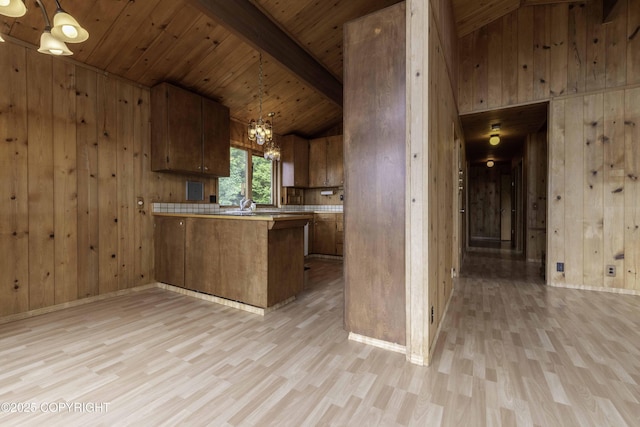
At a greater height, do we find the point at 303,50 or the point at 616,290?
the point at 303,50

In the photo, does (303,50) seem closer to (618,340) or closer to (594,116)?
(594,116)

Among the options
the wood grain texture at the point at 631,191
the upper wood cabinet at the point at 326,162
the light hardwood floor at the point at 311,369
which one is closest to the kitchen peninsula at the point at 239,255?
the light hardwood floor at the point at 311,369

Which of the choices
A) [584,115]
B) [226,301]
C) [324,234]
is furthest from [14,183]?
[584,115]

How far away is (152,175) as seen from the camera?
378cm

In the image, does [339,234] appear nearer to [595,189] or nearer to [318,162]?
[318,162]

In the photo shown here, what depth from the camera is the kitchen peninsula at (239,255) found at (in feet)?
9.05

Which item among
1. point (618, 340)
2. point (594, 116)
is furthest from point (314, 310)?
point (594, 116)

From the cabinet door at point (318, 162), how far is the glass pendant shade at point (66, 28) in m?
4.64

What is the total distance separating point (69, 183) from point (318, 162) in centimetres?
413

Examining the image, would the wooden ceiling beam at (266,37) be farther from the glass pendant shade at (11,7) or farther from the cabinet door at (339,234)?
the cabinet door at (339,234)

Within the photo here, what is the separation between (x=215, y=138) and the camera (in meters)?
4.12

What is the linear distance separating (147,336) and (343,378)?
164 centimetres

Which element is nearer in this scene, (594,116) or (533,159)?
(594,116)

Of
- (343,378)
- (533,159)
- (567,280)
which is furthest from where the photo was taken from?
(533,159)
